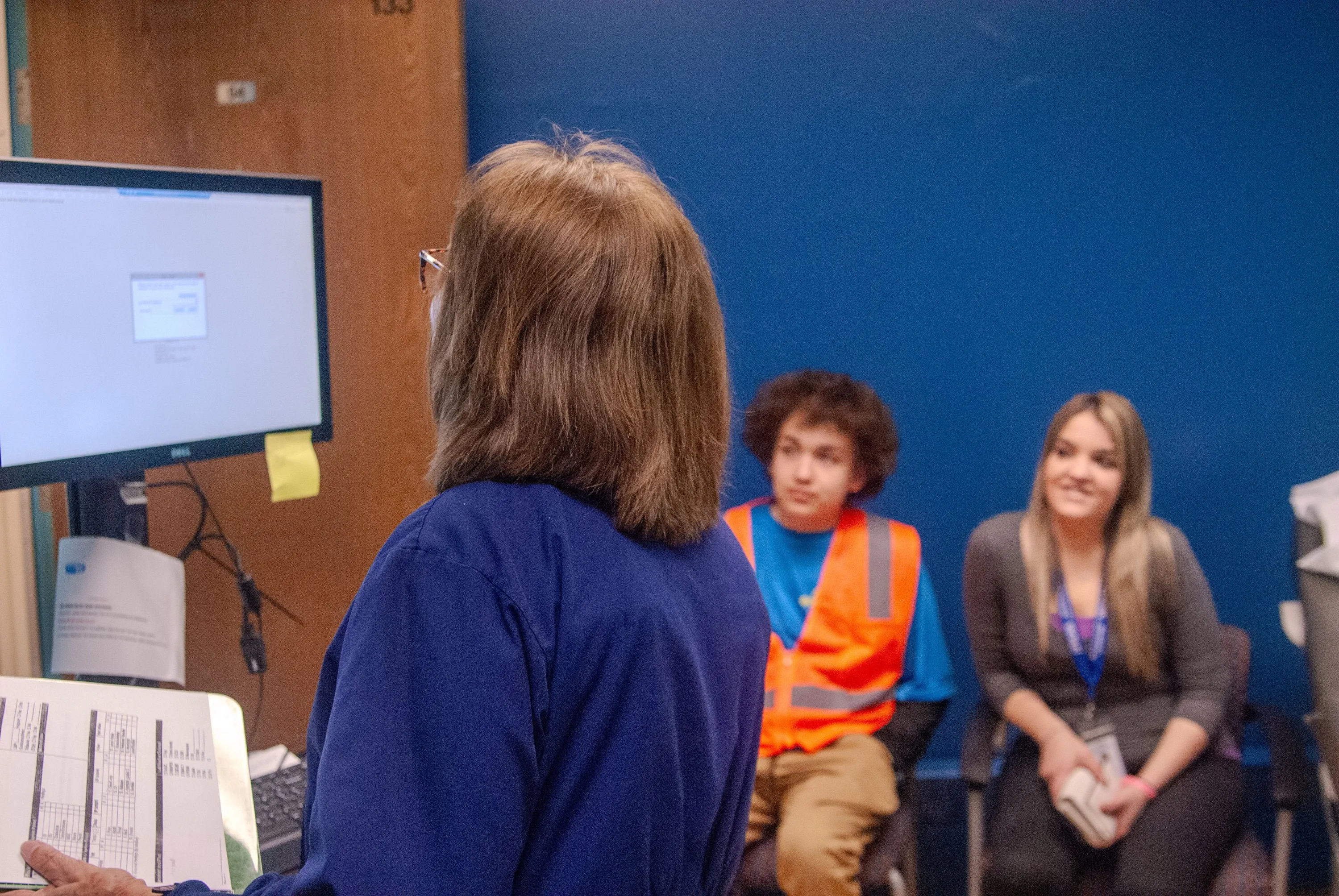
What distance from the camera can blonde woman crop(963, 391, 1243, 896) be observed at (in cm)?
216

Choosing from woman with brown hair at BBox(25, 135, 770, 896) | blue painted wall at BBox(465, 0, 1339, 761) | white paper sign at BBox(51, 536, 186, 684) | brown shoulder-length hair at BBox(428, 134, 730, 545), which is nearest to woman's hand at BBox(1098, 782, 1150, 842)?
blue painted wall at BBox(465, 0, 1339, 761)

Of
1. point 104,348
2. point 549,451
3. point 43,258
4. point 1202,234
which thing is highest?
point 1202,234

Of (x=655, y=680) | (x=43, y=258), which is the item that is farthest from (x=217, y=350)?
(x=655, y=680)

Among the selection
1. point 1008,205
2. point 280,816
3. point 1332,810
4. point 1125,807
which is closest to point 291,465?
point 280,816

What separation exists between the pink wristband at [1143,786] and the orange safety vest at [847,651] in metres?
0.48

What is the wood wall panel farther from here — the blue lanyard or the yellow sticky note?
the blue lanyard

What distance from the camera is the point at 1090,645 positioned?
2.34m

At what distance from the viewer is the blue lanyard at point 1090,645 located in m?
2.33

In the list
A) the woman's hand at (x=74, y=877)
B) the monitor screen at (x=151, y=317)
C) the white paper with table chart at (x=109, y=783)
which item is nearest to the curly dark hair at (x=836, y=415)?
the monitor screen at (x=151, y=317)

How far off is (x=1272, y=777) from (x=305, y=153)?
232 centimetres

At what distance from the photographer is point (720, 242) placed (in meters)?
2.71

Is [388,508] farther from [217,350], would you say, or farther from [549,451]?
[549,451]

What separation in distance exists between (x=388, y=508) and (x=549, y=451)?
55.3 inches

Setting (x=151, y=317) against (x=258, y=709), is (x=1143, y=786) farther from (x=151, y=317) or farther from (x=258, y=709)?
(x=151, y=317)
